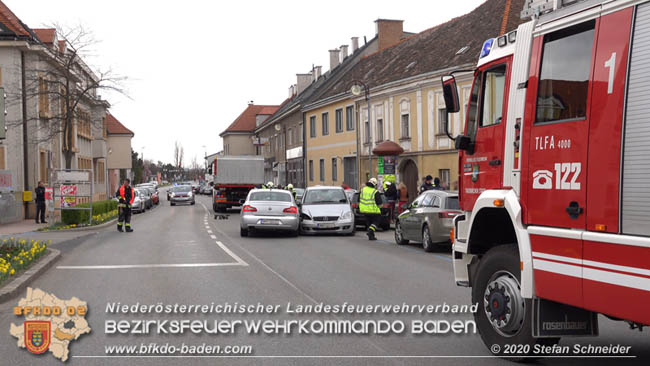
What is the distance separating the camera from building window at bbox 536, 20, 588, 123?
4.88 metres

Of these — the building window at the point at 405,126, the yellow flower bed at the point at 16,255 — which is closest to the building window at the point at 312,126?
the building window at the point at 405,126

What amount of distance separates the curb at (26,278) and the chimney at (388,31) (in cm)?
3816

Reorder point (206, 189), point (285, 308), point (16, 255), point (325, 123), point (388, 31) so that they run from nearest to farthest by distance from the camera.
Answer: point (285, 308), point (16, 255), point (325, 123), point (388, 31), point (206, 189)

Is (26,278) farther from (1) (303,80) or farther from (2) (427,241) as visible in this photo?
(1) (303,80)

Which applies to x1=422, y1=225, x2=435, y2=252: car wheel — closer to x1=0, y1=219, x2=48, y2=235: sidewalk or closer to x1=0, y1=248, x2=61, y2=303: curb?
x1=0, y1=248, x2=61, y2=303: curb

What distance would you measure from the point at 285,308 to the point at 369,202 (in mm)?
10922

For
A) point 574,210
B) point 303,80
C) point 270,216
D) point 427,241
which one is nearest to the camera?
point 574,210

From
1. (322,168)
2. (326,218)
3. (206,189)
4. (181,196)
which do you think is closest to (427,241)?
(326,218)

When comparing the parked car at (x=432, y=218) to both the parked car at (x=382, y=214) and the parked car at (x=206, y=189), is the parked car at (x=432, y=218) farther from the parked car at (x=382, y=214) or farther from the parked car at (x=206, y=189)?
the parked car at (x=206, y=189)

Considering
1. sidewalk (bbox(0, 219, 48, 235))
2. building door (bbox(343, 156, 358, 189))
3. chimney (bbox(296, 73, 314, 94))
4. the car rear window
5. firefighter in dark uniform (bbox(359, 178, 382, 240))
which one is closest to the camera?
the car rear window

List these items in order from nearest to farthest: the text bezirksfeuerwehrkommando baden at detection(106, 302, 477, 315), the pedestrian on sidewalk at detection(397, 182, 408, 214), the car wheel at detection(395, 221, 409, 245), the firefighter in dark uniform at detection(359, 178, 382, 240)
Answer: the text bezirksfeuerwehrkommando baden at detection(106, 302, 477, 315) < the car wheel at detection(395, 221, 409, 245) < the firefighter in dark uniform at detection(359, 178, 382, 240) < the pedestrian on sidewalk at detection(397, 182, 408, 214)

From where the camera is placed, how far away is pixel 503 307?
568 cm

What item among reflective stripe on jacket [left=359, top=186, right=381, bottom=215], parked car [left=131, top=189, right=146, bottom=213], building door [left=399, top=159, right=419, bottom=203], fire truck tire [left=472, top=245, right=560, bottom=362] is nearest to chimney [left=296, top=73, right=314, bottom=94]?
parked car [left=131, top=189, right=146, bottom=213]

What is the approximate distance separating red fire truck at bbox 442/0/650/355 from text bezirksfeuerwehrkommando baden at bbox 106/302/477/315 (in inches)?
62.3
